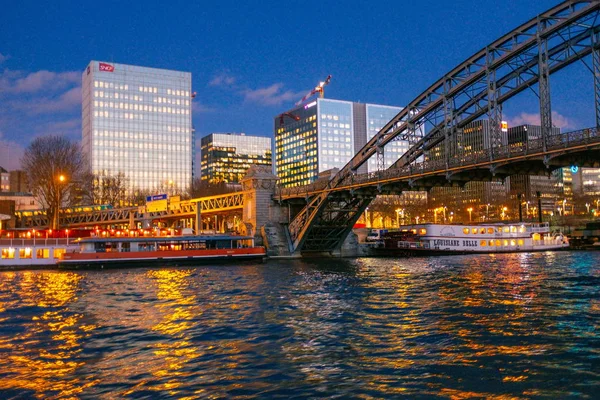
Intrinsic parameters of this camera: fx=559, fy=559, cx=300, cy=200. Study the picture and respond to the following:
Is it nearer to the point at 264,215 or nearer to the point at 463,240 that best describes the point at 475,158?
the point at 463,240

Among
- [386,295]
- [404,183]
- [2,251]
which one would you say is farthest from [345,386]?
[2,251]

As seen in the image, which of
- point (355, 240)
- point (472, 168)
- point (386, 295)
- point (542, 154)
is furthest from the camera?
point (355, 240)

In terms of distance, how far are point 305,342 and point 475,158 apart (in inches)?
1401

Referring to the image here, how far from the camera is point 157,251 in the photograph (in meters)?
60.2

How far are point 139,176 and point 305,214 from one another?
116071 millimetres

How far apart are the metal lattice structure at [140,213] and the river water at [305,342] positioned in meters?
47.7

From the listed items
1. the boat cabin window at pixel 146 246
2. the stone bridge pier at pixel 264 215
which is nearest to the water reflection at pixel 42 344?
the boat cabin window at pixel 146 246

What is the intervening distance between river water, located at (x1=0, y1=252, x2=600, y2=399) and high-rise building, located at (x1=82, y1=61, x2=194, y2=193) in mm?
143940

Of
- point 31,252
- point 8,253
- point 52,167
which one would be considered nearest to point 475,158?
point 31,252

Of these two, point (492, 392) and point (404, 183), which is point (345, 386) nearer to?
point (492, 392)

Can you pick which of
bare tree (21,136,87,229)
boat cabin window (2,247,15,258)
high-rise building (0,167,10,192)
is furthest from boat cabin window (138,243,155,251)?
high-rise building (0,167,10,192)

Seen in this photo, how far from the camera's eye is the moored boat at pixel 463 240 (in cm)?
7681

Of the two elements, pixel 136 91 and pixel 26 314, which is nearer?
pixel 26 314

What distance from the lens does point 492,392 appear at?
12.5 meters
